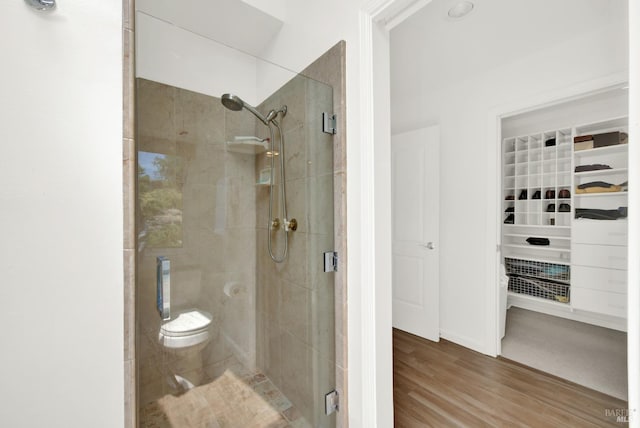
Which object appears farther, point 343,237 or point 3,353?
point 343,237

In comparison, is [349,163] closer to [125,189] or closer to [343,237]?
[343,237]

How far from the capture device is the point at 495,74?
2502mm

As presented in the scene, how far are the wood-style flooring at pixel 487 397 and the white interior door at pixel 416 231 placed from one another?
509 mm

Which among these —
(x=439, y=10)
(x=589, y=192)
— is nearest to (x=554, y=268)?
(x=589, y=192)

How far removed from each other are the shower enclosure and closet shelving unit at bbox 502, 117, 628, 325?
10.5 ft

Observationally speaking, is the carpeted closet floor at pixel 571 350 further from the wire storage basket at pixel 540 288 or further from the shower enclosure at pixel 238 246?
the shower enclosure at pixel 238 246

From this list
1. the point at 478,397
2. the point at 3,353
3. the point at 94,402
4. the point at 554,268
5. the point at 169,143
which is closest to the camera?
the point at 3,353

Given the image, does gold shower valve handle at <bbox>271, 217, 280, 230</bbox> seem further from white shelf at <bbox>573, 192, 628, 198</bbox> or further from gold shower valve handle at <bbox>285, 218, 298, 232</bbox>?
white shelf at <bbox>573, 192, 628, 198</bbox>

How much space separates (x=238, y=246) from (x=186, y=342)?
0.47 meters

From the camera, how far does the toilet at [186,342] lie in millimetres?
1108

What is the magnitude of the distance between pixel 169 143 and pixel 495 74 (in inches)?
113

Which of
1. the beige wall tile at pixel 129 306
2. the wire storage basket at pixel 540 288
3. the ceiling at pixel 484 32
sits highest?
the ceiling at pixel 484 32
